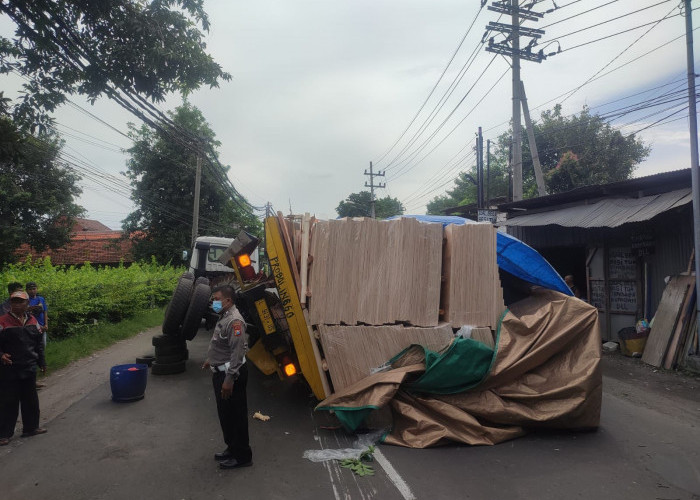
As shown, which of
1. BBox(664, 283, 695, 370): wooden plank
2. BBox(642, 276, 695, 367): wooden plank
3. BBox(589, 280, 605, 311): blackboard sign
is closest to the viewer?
BBox(664, 283, 695, 370): wooden plank

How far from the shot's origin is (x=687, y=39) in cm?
820

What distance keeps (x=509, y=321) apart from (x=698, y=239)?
498 cm

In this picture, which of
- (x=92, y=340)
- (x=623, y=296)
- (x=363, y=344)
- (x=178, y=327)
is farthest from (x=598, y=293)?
(x=92, y=340)

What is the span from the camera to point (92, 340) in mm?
10594

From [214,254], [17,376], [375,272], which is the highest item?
[214,254]

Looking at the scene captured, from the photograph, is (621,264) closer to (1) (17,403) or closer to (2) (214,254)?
(2) (214,254)

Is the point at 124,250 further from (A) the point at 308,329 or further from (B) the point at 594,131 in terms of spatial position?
(B) the point at 594,131

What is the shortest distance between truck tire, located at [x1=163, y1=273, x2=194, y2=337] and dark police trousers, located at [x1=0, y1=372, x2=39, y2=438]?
284 centimetres

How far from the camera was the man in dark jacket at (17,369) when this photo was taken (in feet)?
15.7

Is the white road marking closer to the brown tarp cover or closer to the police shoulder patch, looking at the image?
the brown tarp cover

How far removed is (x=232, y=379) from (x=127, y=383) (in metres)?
2.96

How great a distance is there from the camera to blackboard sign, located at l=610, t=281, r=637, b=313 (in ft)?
33.7

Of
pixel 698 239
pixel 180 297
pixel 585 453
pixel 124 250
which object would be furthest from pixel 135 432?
pixel 124 250

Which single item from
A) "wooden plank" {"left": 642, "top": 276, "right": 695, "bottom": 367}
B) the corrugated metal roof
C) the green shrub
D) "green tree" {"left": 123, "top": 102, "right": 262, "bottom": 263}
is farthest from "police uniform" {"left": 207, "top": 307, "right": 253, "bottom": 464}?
"green tree" {"left": 123, "top": 102, "right": 262, "bottom": 263}
